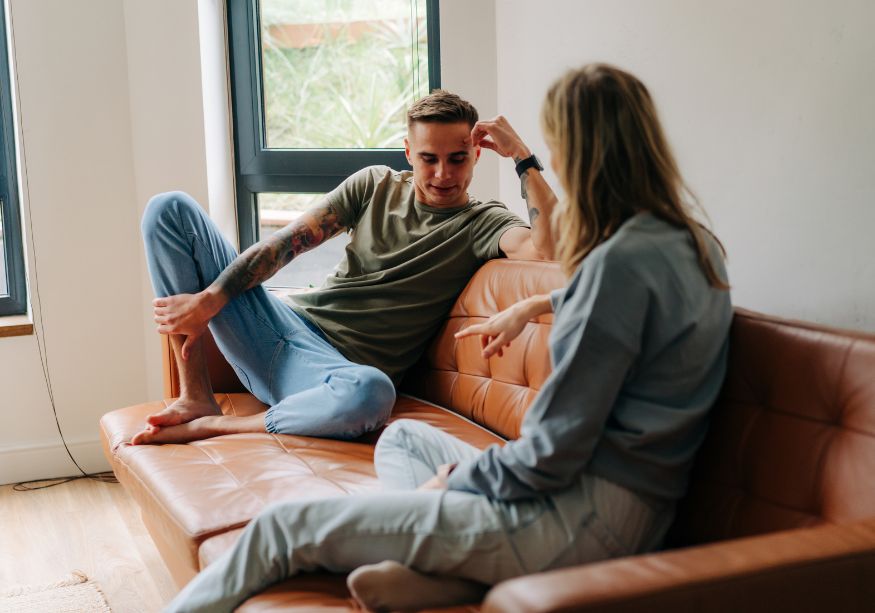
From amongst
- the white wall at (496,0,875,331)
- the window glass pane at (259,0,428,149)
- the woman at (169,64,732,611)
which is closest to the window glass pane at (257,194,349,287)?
the window glass pane at (259,0,428,149)

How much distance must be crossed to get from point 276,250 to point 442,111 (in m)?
0.61

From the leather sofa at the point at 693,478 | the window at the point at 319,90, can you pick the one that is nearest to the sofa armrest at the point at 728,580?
the leather sofa at the point at 693,478

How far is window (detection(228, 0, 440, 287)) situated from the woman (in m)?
2.17

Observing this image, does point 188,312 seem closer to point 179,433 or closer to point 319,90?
point 179,433

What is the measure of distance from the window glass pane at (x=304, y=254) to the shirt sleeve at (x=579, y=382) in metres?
2.41

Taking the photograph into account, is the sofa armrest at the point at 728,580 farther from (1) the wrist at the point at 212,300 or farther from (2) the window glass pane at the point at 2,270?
(2) the window glass pane at the point at 2,270

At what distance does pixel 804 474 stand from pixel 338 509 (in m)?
0.72

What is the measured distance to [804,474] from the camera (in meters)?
1.47

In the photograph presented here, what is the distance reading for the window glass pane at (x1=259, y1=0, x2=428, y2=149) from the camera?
139 inches

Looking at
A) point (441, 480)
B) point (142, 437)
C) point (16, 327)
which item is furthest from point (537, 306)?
point (16, 327)

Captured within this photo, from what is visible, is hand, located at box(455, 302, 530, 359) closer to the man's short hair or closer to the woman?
the woman

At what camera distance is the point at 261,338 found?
2602 mm

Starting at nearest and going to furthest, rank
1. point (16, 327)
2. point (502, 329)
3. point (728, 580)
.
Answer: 1. point (728, 580)
2. point (502, 329)
3. point (16, 327)

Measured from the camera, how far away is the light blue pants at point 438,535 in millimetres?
1384
